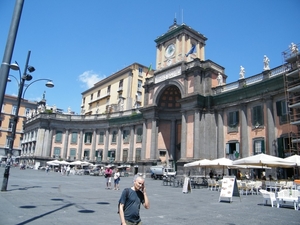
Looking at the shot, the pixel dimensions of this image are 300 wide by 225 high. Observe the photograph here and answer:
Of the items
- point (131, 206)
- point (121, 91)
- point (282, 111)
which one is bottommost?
point (131, 206)

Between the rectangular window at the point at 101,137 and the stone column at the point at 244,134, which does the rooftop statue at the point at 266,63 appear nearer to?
the stone column at the point at 244,134

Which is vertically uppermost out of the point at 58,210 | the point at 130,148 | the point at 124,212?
the point at 130,148

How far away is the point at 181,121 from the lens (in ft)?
129

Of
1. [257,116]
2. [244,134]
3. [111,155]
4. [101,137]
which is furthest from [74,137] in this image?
[257,116]

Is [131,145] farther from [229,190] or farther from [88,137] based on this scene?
[229,190]

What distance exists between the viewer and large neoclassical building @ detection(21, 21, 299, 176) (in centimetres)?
2689

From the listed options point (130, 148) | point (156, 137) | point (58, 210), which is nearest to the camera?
point (58, 210)

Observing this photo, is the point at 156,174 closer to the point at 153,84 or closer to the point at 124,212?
the point at 153,84

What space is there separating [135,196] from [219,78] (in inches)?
1204

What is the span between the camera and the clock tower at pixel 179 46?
125 feet

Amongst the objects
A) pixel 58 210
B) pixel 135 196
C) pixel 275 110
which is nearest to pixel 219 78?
pixel 275 110

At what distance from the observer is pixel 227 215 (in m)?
9.59

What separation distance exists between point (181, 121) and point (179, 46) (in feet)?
36.5

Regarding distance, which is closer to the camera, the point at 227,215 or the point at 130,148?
the point at 227,215
